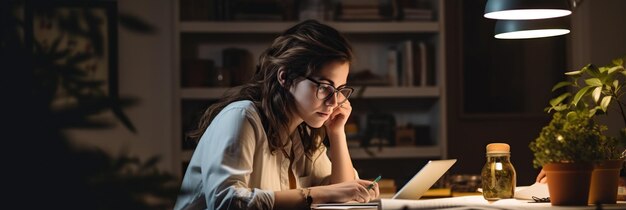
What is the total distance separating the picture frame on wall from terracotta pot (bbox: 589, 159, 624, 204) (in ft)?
4.42

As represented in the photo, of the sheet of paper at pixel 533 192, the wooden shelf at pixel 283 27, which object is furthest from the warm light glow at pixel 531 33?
the wooden shelf at pixel 283 27

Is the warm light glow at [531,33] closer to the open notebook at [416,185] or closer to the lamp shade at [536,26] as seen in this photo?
the lamp shade at [536,26]

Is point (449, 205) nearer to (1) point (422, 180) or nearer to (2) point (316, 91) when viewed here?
(1) point (422, 180)

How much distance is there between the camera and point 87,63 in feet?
2.20

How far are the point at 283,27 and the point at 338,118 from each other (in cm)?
202

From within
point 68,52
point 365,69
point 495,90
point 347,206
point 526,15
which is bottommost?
point 347,206

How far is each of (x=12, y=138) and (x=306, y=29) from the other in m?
1.60

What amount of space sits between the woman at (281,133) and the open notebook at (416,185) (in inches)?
1.2

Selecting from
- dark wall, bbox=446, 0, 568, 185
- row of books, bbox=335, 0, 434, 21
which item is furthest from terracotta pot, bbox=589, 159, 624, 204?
dark wall, bbox=446, 0, 568, 185

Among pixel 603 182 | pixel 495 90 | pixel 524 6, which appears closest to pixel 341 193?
pixel 603 182

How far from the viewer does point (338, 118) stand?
96.7 inches

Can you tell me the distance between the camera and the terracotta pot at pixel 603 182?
179 cm

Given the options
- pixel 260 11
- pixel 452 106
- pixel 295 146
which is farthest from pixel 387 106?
pixel 295 146

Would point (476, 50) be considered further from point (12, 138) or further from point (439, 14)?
point (12, 138)
